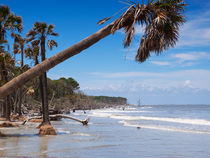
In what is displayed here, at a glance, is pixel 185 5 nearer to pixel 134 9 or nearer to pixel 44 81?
pixel 134 9

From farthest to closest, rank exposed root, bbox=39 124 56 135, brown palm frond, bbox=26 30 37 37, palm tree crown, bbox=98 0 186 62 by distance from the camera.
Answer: brown palm frond, bbox=26 30 37 37
exposed root, bbox=39 124 56 135
palm tree crown, bbox=98 0 186 62

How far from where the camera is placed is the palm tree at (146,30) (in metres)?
8.24

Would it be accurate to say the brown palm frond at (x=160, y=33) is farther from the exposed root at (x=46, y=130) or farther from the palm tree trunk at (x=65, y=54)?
the exposed root at (x=46, y=130)

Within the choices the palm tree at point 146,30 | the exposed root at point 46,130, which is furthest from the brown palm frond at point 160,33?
the exposed root at point 46,130

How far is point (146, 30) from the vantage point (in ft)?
27.2

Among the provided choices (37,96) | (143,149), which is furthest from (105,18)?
(37,96)

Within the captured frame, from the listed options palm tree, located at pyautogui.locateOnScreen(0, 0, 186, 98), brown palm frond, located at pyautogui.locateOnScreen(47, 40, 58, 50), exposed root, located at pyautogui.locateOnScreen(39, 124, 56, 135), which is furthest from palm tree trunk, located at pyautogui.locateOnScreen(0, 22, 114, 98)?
brown palm frond, located at pyautogui.locateOnScreen(47, 40, 58, 50)

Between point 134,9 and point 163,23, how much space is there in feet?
3.39

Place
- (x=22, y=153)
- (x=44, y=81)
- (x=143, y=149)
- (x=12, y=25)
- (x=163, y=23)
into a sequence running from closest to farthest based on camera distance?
(x=163, y=23)
(x=22, y=153)
(x=143, y=149)
(x=44, y=81)
(x=12, y=25)

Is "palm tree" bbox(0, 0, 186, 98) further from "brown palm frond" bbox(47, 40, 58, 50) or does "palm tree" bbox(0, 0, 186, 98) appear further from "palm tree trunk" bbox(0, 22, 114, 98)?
"brown palm frond" bbox(47, 40, 58, 50)

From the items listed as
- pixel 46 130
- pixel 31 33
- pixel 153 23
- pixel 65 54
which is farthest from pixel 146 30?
pixel 31 33

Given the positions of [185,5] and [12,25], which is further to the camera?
[12,25]

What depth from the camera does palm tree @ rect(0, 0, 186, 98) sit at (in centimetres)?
824

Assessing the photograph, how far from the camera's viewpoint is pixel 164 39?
28.5 feet
